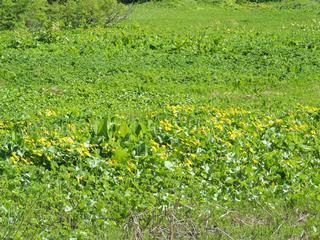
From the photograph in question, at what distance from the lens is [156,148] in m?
6.86

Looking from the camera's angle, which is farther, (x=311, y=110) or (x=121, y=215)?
(x=311, y=110)

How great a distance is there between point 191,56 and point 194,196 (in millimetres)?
11246

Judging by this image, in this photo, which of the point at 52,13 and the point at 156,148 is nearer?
the point at 156,148

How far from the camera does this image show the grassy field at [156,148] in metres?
5.08

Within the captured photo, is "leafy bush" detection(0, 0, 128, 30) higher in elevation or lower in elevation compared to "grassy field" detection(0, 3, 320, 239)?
lower

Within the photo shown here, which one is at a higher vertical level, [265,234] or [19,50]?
[265,234]

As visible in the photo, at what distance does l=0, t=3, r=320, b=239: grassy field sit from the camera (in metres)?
5.08

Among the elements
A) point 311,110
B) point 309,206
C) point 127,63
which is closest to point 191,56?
point 127,63

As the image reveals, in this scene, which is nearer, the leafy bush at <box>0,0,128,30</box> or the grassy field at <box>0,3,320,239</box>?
the grassy field at <box>0,3,320,239</box>

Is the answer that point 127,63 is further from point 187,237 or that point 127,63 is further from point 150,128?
point 187,237

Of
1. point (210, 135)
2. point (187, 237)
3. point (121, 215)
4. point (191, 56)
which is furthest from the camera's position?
point (191, 56)

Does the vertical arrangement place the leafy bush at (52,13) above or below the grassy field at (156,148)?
below

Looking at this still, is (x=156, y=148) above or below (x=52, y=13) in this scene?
above

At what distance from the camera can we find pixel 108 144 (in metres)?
6.82
